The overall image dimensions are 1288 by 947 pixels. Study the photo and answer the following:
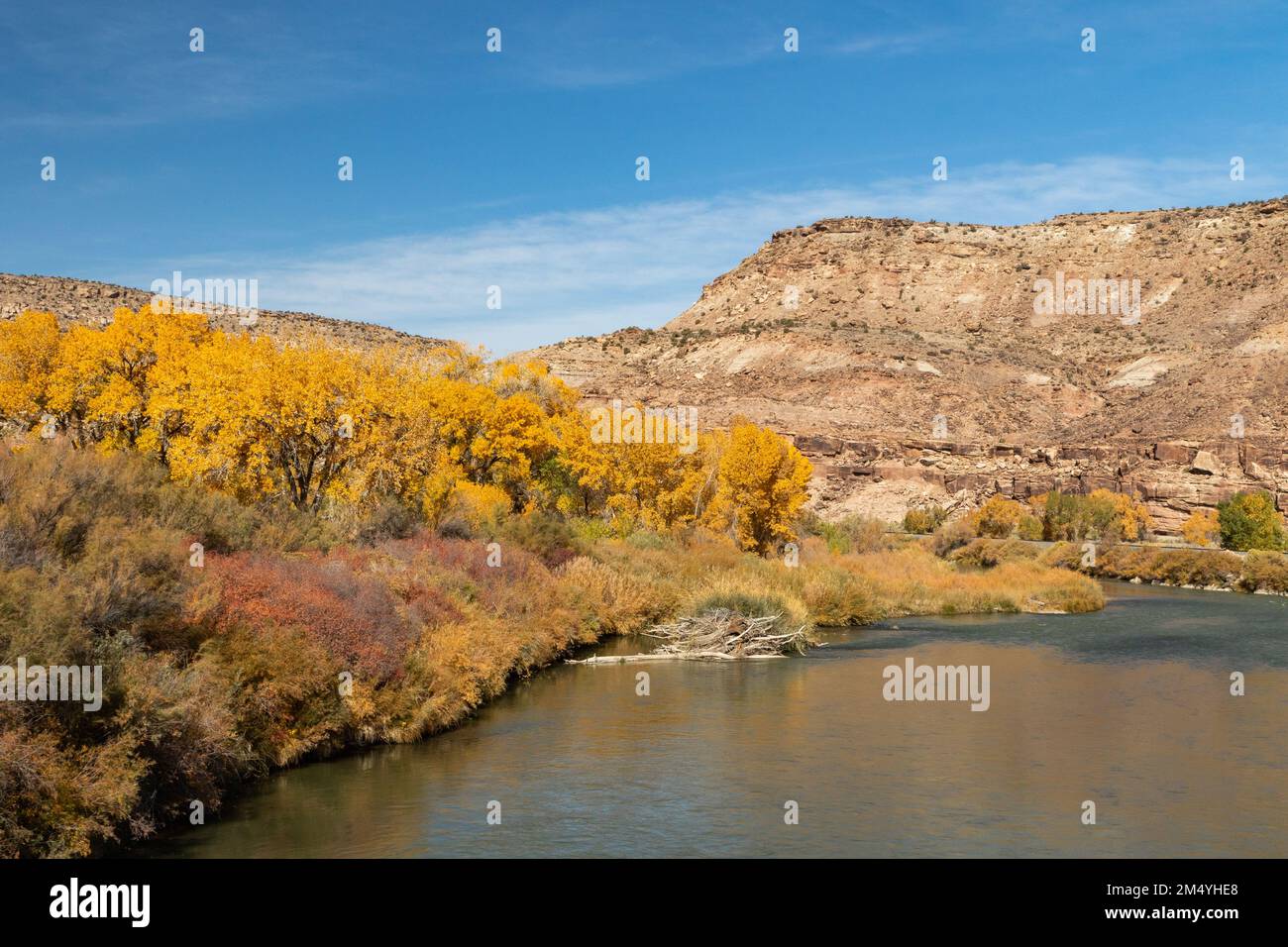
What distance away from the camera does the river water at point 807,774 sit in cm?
1331

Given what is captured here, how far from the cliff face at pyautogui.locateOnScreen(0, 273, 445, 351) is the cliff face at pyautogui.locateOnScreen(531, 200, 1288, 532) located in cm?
2079

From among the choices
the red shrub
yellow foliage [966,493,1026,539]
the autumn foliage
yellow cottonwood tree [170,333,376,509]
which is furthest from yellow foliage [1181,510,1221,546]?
the red shrub

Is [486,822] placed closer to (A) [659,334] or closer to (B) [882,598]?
(B) [882,598]

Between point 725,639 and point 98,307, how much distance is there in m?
56.5

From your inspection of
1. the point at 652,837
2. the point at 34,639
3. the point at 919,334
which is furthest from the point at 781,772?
the point at 919,334

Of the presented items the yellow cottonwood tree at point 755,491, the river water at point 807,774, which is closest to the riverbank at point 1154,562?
the yellow cottonwood tree at point 755,491

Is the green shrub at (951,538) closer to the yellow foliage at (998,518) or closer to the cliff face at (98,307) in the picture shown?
the yellow foliage at (998,518)

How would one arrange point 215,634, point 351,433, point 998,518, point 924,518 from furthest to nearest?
point 924,518
point 998,518
point 351,433
point 215,634

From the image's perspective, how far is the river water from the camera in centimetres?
1331

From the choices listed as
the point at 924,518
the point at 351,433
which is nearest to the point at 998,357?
the point at 924,518

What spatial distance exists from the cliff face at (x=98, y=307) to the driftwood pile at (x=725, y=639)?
3768 cm

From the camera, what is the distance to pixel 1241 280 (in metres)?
102

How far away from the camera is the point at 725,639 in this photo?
27.6 metres

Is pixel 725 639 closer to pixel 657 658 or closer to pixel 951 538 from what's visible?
pixel 657 658
